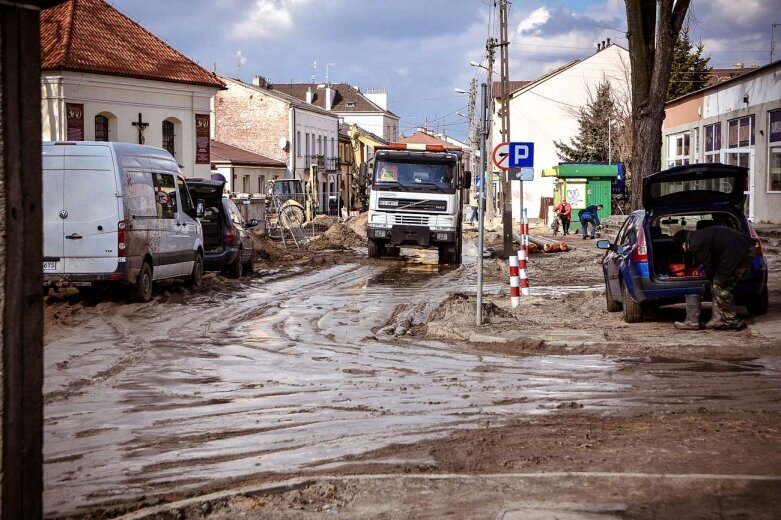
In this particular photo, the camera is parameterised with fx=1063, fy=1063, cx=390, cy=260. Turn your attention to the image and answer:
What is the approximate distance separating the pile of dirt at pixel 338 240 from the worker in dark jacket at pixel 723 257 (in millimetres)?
23526

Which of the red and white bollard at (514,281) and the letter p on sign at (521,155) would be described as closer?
the red and white bollard at (514,281)

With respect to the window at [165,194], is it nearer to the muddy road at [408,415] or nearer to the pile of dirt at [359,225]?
the muddy road at [408,415]

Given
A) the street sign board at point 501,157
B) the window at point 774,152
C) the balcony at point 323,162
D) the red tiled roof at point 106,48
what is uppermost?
the red tiled roof at point 106,48

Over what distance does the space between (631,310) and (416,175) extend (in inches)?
608

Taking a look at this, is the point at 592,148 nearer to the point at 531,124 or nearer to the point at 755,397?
the point at 531,124

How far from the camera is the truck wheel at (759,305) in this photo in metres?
13.7

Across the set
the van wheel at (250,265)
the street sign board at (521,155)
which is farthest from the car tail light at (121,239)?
the van wheel at (250,265)

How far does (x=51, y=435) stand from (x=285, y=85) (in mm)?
119316

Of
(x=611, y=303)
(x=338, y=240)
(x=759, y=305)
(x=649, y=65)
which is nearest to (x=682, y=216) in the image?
(x=759, y=305)

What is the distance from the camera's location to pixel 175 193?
18188mm

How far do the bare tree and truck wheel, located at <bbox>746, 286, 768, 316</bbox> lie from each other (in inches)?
336

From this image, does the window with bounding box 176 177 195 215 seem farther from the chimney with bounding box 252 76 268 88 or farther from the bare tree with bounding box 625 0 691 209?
the chimney with bounding box 252 76 268 88

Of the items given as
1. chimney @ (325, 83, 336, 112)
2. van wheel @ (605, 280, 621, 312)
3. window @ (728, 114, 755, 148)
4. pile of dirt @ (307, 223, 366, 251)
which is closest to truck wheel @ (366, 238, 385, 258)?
pile of dirt @ (307, 223, 366, 251)

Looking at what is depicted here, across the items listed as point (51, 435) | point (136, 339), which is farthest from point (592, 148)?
point (51, 435)
